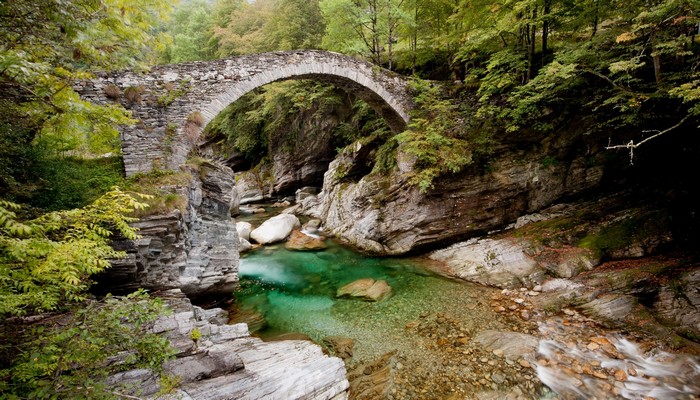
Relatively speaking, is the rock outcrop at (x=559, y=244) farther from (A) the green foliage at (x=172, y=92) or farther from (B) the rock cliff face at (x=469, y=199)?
(A) the green foliage at (x=172, y=92)

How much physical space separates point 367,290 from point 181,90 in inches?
282

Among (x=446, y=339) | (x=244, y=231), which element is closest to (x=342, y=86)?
(x=244, y=231)

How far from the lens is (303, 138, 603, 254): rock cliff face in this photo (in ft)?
26.8

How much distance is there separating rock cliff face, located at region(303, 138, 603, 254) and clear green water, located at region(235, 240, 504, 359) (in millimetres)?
869

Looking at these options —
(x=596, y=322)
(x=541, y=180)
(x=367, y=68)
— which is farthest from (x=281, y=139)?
(x=596, y=322)

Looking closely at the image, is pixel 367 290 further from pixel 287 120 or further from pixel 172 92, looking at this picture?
pixel 287 120

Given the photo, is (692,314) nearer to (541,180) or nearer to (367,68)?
(541,180)

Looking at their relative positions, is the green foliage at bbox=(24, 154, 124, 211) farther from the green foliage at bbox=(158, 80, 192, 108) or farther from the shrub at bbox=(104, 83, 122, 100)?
the green foliage at bbox=(158, 80, 192, 108)

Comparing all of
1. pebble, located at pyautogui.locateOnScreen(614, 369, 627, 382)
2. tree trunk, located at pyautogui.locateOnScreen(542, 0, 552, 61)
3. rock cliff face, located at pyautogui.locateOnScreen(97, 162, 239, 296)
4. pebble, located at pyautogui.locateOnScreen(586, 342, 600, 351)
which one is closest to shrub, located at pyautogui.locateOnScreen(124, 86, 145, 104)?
rock cliff face, located at pyautogui.locateOnScreen(97, 162, 239, 296)

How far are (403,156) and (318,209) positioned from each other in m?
5.84

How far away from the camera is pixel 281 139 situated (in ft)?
55.3

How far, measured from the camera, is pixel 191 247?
19.6 ft

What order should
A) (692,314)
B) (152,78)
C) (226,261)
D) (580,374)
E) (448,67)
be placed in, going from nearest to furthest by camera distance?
(580,374) → (692,314) → (226,261) → (152,78) → (448,67)

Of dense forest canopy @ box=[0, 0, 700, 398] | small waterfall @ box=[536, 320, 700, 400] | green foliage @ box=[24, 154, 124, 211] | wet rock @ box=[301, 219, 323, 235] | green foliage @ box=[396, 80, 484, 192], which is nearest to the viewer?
dense forest canopy @ box=[0, 0, 700, 398]
